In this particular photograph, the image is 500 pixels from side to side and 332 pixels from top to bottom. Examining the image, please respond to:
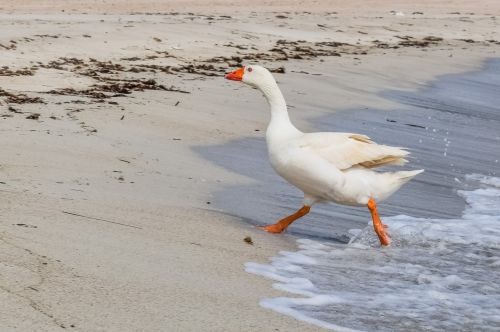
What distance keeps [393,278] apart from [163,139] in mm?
3976

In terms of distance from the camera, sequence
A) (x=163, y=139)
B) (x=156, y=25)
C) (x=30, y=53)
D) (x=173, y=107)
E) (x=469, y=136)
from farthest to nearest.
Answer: (x=156, y=25)
(x=30, y=53)
(x=469, y=136)
(x=173, y=107)
(x=163, y=139)

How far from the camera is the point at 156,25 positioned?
17.5m

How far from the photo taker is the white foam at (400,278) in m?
4.95

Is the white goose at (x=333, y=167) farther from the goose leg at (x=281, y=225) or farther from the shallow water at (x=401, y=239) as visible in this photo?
the shallow water at (x=401, y=239)

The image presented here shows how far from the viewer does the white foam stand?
4.95 metres

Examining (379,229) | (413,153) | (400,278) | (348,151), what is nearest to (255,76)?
(348,151)

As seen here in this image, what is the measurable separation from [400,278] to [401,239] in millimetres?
1158

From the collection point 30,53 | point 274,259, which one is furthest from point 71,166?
point 30,53

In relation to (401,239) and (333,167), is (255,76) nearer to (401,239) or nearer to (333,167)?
(333,167)

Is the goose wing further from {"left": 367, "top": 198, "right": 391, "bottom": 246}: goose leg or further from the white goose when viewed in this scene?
{"left": 367, "top": 198, "right": 391, "bottom": 246}: goose leg

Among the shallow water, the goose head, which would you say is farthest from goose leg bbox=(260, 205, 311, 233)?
the goose head

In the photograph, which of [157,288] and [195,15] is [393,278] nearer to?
[157,288]

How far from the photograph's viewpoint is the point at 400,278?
585 cm

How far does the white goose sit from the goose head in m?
0.41
